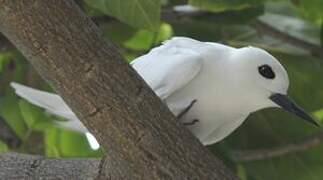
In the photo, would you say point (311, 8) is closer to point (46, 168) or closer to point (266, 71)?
point (266, 71)

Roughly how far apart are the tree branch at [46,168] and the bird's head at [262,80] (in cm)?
21

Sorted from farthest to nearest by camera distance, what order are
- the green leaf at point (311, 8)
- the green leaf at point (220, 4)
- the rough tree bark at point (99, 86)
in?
the green leaf at point (311, 8) < the green leaf at point (220, 4) < the rough tree bark at point (99, 86)

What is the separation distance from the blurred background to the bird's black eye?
13.2 inches

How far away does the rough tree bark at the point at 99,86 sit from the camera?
76 cm

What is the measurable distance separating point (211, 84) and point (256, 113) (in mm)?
450

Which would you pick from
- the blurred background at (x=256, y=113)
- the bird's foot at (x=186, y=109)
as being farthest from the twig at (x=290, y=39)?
the bird's foot at (x=186, y=109)

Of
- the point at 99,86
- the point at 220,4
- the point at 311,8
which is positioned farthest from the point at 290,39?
the point at 99,86

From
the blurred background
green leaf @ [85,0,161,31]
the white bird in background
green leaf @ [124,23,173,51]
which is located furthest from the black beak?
green leaf @ [124,23,173,51]

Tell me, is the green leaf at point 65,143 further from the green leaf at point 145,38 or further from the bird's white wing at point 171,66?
the bird's white wing at point 171,66

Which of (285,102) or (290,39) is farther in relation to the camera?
(290,39)

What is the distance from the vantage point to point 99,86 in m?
0.78

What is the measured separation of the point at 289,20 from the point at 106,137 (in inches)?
29.1

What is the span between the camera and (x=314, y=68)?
137 cm

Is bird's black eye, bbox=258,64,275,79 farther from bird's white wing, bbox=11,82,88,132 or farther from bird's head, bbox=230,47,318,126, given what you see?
bird's white wing, bbox=11,82,88,132
